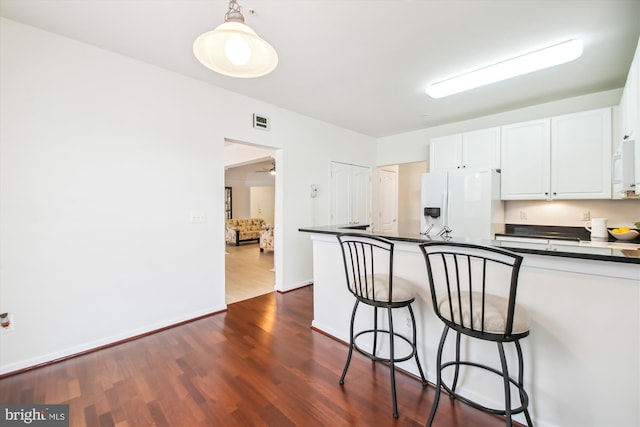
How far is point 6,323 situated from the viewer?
1951mm

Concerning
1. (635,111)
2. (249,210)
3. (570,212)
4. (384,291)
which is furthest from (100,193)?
(249,210)

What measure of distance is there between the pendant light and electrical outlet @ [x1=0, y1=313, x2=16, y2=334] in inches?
95.8

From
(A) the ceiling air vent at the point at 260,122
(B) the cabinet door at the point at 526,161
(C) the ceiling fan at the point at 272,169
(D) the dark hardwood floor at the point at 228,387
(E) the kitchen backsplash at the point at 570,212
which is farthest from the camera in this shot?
(C) the ceiling fan at the point at 272,169

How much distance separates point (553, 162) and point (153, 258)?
487 centimetres

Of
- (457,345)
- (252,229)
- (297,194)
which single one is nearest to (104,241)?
(297,194)

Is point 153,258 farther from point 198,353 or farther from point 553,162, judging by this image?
point 553,162

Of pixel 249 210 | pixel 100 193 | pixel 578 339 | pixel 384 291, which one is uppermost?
pixel 100 193

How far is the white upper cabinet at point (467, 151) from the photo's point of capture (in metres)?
3.70

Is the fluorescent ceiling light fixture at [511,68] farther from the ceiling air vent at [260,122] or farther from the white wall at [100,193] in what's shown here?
the white wall at [100,193]

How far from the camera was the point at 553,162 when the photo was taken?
326cm

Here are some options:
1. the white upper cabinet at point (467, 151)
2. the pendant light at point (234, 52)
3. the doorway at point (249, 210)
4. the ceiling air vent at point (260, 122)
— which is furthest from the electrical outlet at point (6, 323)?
the white upper cabinet at point (467, 151)

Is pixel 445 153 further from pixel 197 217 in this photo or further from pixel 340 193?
pixel 197 217

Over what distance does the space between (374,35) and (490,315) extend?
2209 mm

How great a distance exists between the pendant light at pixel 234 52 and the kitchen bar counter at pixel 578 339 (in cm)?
170
